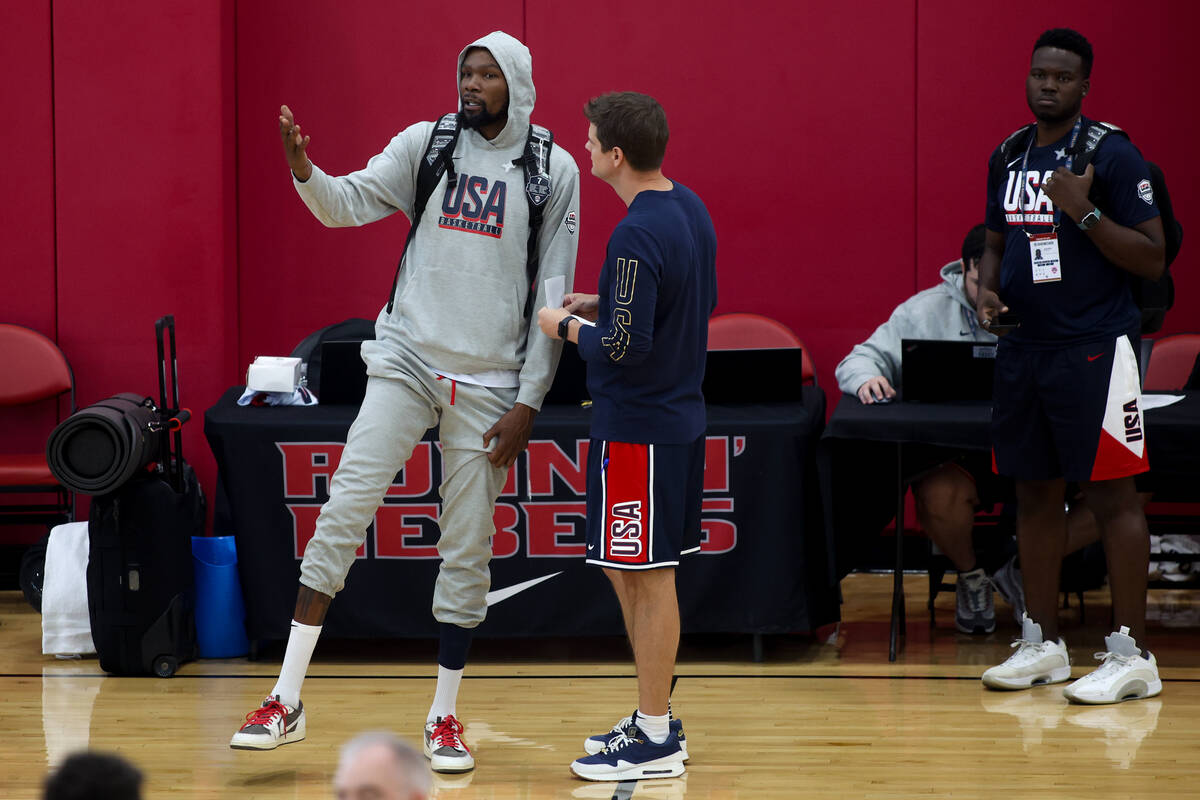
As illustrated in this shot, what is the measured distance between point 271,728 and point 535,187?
143cm

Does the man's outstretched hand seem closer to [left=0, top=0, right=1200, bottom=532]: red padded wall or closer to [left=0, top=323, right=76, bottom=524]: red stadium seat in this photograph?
[left=0, top=0, right=1200, bottom=532]: red padded wall

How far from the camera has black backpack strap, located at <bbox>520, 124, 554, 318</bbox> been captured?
10.9ft

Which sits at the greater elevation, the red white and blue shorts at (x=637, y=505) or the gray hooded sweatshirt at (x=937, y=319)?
the gray hooded sweatshirt at (x=937, y=319)

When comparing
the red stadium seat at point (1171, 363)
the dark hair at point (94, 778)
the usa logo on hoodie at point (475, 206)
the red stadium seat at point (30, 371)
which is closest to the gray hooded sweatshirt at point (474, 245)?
the usa logo on hoodie at point (475, 206)

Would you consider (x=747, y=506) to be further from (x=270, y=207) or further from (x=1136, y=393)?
(x=270, y=207)

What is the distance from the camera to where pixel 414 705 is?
3.85m

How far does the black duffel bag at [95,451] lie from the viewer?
407cm

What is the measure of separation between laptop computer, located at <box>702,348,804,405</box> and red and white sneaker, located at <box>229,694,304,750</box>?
5.87ft

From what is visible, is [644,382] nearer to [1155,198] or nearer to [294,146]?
[294,146]

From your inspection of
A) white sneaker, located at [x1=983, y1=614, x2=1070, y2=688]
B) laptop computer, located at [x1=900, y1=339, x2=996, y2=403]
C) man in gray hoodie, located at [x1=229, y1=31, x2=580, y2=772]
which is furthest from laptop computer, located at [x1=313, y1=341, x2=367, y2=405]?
white sneaker, located at [x1=983, y1=614, x2=1070, y2=688]

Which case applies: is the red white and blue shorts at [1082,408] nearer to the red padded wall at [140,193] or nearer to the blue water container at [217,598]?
the blue water container at [217,598]

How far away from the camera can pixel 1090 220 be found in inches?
143

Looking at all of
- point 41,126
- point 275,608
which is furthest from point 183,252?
point 275,608

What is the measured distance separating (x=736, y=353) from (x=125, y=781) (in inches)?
136
